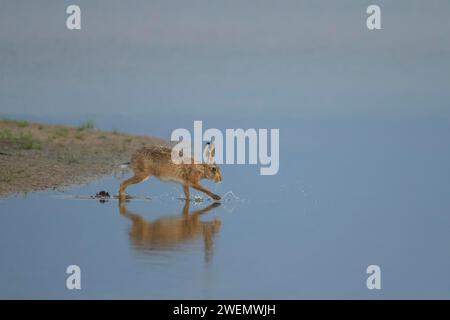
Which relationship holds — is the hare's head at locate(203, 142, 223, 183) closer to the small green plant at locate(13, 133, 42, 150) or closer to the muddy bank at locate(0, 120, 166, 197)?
the muddy bank at locate(0, 120, 166, 197)

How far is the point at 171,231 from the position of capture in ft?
40.5

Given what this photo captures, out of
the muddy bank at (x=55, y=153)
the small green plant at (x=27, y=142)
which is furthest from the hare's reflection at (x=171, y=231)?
the small green plant at (x=27, y=142)

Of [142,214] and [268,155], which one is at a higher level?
[268,155]

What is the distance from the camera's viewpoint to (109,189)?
15516 mm

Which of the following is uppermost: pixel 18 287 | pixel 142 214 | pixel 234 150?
pixel 234 150

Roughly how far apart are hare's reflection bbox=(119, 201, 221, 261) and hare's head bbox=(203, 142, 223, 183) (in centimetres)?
121

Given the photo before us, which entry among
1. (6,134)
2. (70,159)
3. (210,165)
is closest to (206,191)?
(210,165)

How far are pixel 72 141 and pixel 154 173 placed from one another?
6.28m

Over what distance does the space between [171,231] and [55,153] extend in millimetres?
6684

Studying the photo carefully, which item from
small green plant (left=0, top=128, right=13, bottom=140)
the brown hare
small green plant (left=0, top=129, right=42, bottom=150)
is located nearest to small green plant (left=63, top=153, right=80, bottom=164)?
small green plant (left=0, top=129, right=42, bottom=150)

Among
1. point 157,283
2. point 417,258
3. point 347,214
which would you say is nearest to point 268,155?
point 347,214

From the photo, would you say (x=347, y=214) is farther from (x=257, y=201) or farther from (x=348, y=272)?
(x=348, y=272)

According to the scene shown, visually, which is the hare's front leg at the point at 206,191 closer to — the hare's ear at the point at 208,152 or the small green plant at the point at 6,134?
the hare's ear at the point at 208,152

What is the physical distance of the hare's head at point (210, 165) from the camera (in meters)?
14.9
